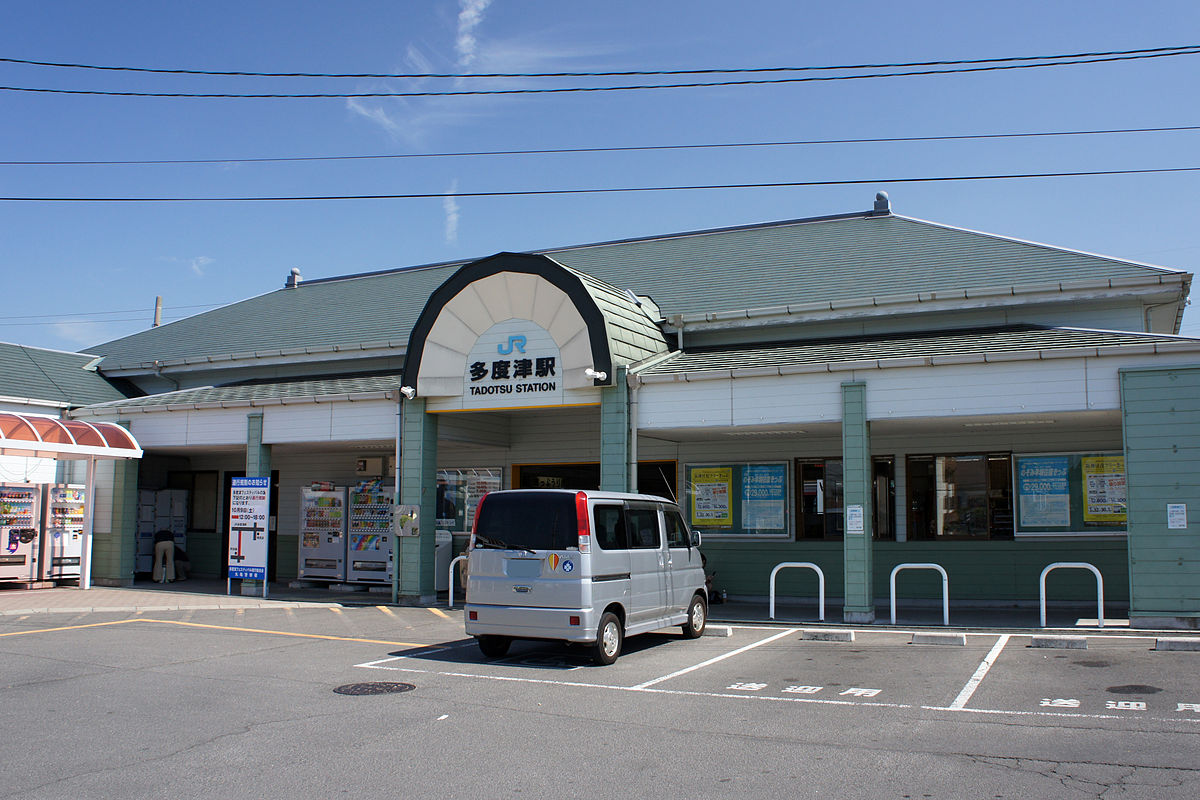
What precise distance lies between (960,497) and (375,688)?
37.7 ft

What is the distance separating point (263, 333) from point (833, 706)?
65.9 feet

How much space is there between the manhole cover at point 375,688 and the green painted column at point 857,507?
7.21 meters

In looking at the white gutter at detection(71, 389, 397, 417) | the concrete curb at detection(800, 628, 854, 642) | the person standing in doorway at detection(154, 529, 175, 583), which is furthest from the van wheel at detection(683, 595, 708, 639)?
the person standing in doorway at detection(154, 529, 175, 583)

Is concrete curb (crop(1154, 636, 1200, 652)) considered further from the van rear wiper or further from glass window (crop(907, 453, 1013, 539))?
the van rear wiper

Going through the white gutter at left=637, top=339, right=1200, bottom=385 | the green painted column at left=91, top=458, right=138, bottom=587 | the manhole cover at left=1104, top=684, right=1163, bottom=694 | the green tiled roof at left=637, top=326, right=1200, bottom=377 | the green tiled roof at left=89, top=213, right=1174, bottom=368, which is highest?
the green tiled roof at left=89, top=213, right=1174, bottom=368

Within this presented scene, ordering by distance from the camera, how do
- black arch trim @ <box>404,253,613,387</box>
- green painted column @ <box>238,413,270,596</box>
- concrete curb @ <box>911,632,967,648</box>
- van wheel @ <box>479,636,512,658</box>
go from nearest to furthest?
van wheel @ <box>479,636,512,658</box> < concrete curb @ <box>911,632,967,648</box> < black arch trim @ <box>404,253,613,387</box> < green painted column @ <box>238,413,270,596</box>

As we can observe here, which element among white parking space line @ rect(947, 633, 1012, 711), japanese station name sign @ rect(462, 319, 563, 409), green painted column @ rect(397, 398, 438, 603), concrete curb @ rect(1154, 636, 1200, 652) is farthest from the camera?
green painted column @ rect(397, 398, 438, 603)

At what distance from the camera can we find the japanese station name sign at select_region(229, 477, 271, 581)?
17734mm

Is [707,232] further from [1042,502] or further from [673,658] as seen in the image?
[673,658]

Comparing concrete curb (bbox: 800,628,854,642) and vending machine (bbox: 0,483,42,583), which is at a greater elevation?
vending machine (bbox: 0,483,42,583)

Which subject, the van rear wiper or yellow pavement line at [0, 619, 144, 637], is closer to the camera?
the van rear wiper

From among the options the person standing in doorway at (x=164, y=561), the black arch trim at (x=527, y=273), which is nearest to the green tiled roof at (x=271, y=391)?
the black arch trim at (x=527, y=273)

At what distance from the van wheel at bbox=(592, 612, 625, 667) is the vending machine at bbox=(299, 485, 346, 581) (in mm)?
10897

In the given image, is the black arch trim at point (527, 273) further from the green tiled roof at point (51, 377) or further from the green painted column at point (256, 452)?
the green tiled roof at point (51, 377)
